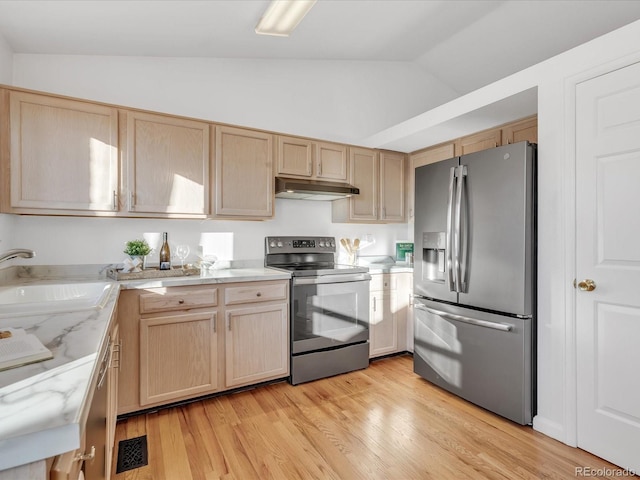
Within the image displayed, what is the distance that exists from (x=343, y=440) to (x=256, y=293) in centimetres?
117

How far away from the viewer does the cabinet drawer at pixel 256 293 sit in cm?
258

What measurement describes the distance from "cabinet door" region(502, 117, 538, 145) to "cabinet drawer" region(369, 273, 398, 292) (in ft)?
4.95

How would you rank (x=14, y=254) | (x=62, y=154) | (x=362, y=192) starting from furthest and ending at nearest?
(x=362, y=192) → (x=62, y=154) → (x=14, y=254)

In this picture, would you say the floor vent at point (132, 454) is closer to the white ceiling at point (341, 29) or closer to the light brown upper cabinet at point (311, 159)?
the light brown upper cabinet at point (311, 159)

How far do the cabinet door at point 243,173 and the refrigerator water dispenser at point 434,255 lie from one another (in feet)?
4.33

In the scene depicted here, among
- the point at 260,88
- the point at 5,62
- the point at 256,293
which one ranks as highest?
the point at 260,88

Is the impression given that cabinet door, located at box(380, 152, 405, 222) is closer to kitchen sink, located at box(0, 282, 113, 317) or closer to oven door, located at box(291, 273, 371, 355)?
oven door, located at box(291, 273, 371, 355)

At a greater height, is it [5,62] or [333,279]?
[5,62]

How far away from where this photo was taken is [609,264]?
6.08ft

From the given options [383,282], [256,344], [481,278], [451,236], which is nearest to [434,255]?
[451,236]

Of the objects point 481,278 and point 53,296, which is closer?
point 53,296

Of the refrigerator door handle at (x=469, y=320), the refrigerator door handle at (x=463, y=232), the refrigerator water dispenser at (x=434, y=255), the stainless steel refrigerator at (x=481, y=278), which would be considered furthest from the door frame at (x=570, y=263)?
the refrigerator water dispenser at (x=434, y=255)

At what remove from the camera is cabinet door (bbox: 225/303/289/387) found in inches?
102

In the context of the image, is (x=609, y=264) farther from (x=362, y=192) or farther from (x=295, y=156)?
(x=295, y=156)
